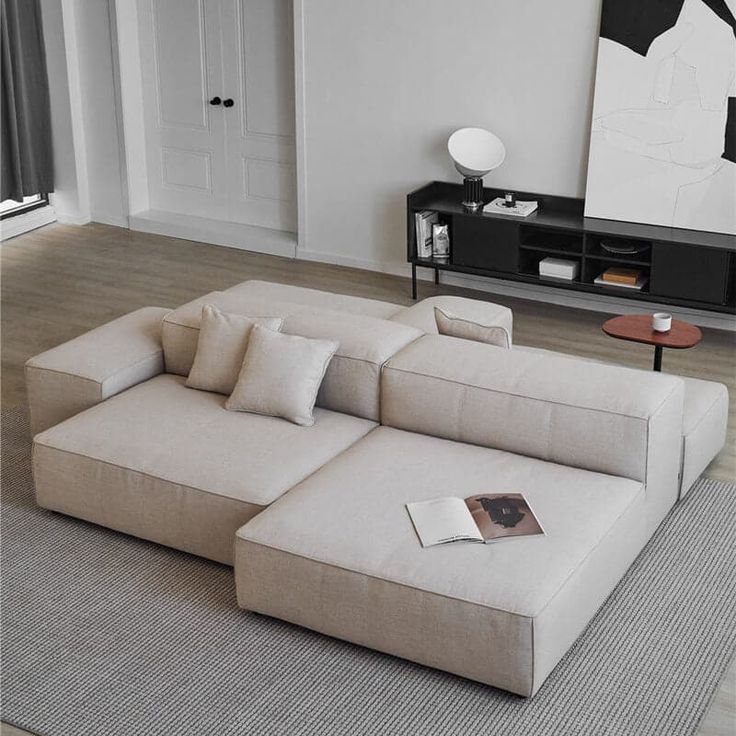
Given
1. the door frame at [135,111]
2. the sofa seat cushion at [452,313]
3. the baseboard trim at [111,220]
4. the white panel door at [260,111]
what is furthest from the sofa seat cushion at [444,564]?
the baseboard trim at [111,220]

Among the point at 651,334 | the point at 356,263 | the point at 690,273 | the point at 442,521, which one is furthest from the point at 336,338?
the point at 356,263

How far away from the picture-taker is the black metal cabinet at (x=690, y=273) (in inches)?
212

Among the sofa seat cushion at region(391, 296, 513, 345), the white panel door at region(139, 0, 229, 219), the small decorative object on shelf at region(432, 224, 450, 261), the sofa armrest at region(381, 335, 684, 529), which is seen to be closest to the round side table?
the sofa seat cushion at region(391, 296, 513, 345)

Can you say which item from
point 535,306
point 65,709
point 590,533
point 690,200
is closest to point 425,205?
point 535,306

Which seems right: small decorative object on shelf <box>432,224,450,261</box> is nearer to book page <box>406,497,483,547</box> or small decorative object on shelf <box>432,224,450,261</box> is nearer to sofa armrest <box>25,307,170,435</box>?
sofa armrest <box>25,307,170,435</box>

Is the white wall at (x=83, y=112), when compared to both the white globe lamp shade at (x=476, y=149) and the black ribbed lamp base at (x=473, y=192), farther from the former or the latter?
the black ribbed lamp base at (x=473, y=192)

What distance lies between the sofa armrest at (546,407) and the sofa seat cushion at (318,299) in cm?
67

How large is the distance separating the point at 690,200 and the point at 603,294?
2.02ft

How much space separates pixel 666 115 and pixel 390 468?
9.27 feet

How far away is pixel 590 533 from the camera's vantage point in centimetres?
332

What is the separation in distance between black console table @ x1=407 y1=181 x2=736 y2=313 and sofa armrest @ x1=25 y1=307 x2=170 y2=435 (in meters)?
2.05

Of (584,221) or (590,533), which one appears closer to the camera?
(590,533)

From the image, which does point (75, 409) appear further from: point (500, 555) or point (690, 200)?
point (690, 200)

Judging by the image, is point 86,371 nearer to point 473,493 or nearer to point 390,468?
point 390,468
